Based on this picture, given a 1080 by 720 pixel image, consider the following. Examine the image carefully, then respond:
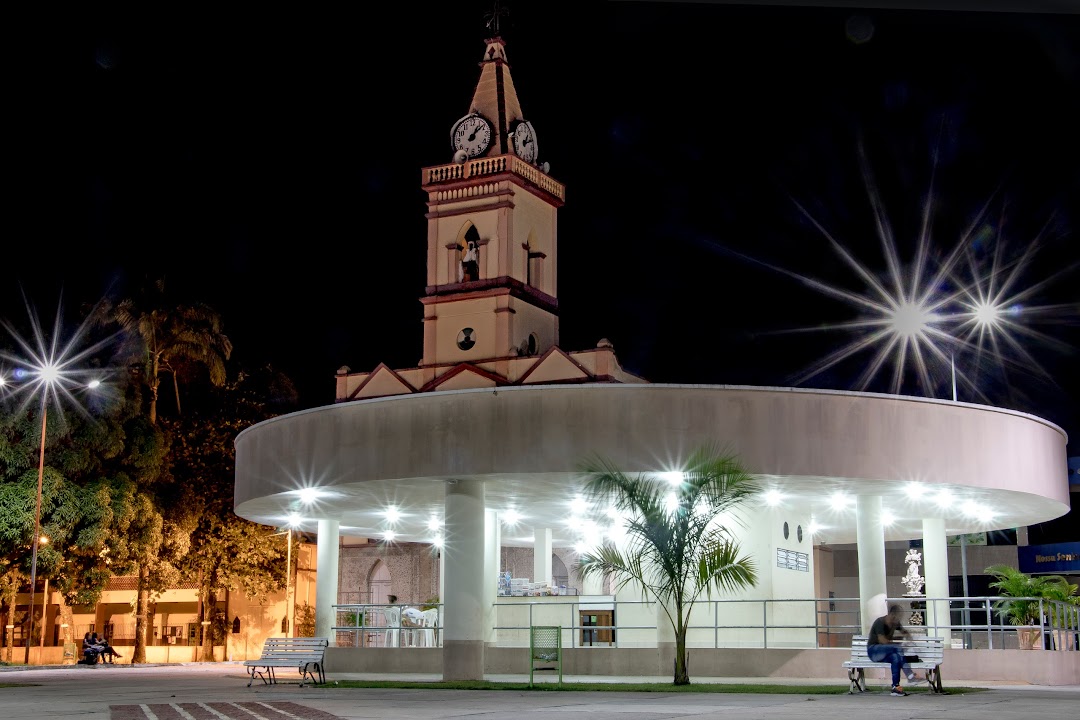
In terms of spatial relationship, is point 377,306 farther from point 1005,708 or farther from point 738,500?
point 1005,708

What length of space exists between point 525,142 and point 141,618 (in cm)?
2335

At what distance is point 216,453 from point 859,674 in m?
34.3

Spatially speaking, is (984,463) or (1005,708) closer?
(1005,708)

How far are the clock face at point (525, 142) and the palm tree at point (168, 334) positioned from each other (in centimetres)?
1405

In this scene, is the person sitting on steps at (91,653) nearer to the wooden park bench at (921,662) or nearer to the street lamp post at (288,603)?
the street lamp post at (288,603)

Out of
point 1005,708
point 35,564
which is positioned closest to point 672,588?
point 1005,708

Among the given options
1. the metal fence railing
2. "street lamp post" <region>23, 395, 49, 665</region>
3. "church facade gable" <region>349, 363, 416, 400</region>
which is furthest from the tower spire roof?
the metal fence railing

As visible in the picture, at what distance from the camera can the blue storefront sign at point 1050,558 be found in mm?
56625

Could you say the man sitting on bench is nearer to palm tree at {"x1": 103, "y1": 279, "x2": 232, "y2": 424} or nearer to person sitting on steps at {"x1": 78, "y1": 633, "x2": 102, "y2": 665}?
person sitting on steps at {"x1": 78, "y1": 633, "x2": 102, "y2": 665}

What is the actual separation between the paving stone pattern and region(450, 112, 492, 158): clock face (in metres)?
34.1

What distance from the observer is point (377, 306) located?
6394 cm

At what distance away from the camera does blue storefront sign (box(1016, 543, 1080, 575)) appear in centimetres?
5662

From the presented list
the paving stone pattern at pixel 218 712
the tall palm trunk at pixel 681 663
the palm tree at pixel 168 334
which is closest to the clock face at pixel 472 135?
the palm tree at pixel 168 334

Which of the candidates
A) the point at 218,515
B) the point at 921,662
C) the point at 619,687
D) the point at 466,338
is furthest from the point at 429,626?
the point at 921,662
